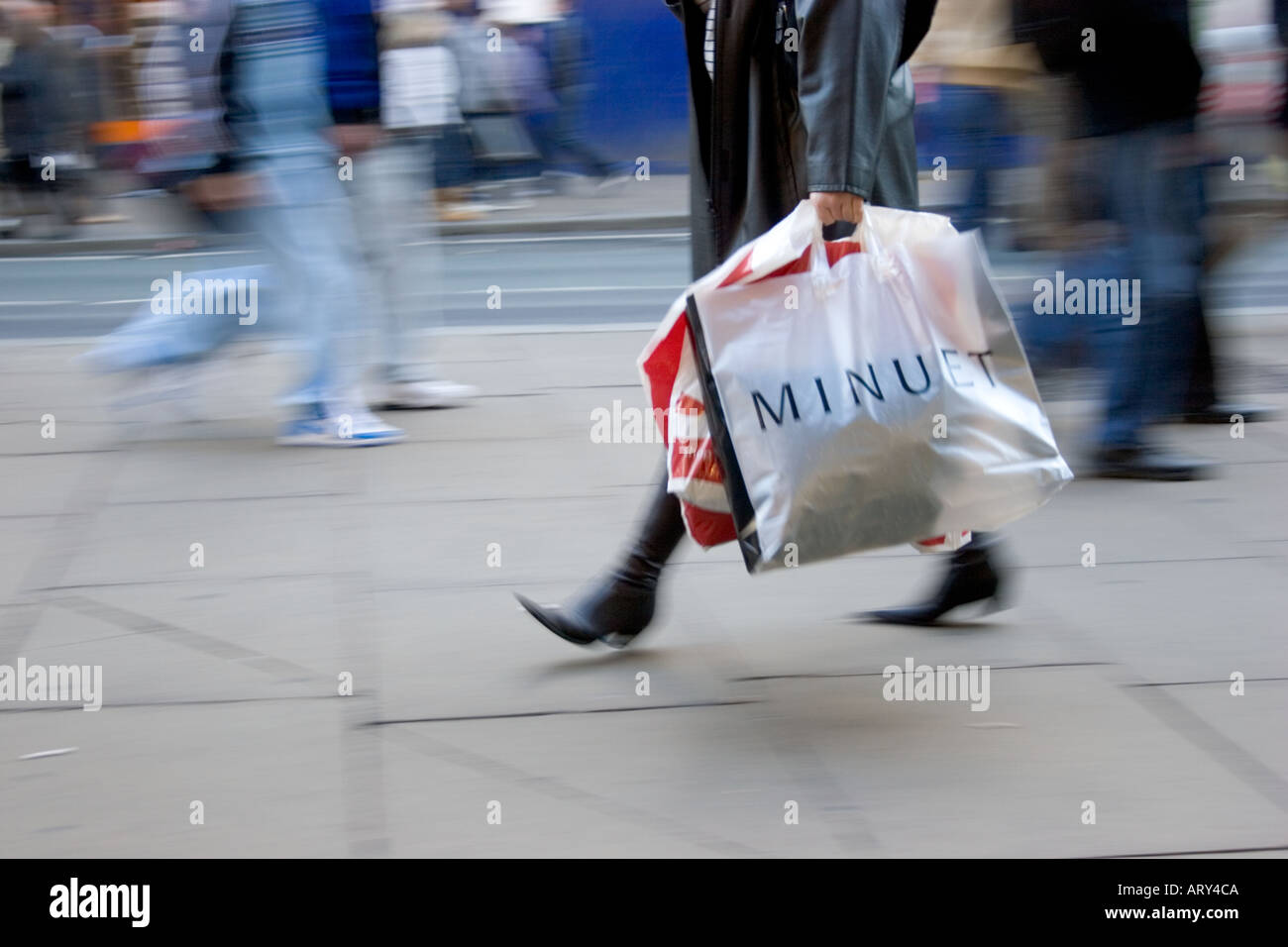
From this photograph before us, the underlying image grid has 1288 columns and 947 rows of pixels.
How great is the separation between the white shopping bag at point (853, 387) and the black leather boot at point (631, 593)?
1.53 ft

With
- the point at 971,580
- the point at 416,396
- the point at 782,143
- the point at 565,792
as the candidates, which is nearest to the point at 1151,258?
the point at 971,580

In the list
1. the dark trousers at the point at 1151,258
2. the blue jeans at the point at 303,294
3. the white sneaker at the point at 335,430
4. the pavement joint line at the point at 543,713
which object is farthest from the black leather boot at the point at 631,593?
the blue jeans at the point at 303,294

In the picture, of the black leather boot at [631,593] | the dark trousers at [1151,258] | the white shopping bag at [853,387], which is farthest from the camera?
the dark trousers at [1151,258]

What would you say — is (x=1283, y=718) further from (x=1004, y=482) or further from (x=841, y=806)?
(x=841, y=806)

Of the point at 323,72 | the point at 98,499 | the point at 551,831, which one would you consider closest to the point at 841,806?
the point at 551,831

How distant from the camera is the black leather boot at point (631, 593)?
154 inches

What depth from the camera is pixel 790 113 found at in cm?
364

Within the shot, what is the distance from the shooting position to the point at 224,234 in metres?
6.48

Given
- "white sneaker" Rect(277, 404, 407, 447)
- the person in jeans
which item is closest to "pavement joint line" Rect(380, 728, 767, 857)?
the person in jeans

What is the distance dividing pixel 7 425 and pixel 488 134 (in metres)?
11.4

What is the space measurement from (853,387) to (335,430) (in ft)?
10.4

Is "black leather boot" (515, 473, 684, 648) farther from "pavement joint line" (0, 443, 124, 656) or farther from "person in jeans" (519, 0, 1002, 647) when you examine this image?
"pavement joint line" (0, 443, 124, 656)

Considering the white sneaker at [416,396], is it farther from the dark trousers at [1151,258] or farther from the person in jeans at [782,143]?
the person in jeans at [782,143]

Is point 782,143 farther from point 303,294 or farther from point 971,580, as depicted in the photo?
point 303,294
